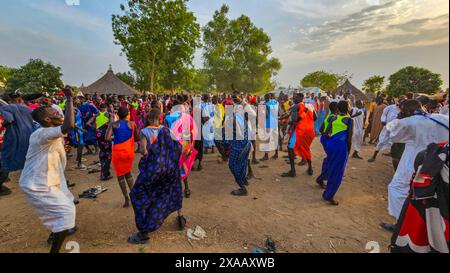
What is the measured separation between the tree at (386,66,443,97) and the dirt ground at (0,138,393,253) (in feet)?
106

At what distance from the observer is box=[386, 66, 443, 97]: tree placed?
2950cm

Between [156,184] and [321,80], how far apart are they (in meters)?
70.5

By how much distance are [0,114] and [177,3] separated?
84.9ft

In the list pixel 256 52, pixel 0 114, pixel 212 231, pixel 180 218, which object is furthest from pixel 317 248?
pixel 256 52

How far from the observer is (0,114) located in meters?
5.09

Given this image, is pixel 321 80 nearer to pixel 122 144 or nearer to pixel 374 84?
pixel 374 84

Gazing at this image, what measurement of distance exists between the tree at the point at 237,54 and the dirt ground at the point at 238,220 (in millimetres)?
38021

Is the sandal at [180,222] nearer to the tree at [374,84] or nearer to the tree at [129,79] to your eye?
the tree at [129,79]

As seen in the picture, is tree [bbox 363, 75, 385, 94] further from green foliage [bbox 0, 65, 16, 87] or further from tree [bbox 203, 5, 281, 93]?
green foliage [bbox 0, 65, 16, 87]

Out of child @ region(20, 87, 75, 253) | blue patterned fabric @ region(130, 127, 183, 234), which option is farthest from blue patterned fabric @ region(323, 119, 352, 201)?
child @ region(20, 87, 75, 253)

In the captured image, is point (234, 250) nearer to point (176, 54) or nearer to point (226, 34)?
point (176, 54)

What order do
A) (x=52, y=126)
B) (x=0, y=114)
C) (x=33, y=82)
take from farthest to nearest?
(x=33, y=82) < (x=0, y=114) < (x=52, y=126)

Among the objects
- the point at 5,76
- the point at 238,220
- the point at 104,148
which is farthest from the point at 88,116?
the point at 5,76

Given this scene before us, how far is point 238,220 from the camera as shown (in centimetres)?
408
